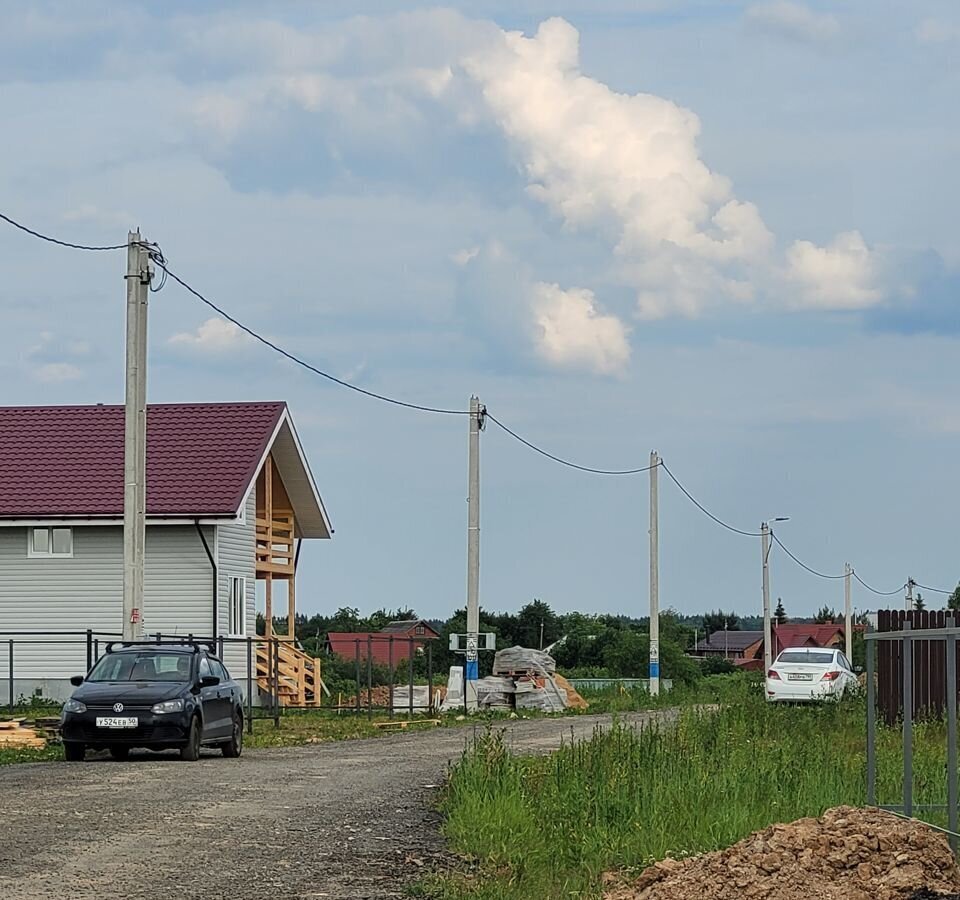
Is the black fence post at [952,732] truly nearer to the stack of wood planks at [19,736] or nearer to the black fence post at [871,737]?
the black fence post at [871,737]

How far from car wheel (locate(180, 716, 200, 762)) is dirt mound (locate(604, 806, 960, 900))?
→ 1167 centimetres

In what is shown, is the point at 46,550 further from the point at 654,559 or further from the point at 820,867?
the point at 820,867

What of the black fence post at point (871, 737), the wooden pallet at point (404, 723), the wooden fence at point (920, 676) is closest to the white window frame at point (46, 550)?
the wooden pallet at point (404, 723)

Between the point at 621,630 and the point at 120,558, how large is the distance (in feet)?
187

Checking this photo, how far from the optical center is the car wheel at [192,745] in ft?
69.3

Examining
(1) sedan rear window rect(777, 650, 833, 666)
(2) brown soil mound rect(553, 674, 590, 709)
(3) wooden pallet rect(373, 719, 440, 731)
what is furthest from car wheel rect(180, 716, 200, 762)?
(2) brown soil mound rect(553, 674, 590, 709)

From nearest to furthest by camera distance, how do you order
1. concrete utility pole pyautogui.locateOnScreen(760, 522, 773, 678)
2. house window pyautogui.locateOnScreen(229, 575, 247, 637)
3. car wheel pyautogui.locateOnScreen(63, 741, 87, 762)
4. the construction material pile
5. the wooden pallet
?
car wheel pyautogui.locateOnScreen(63, 741, 87, 762)
the wooden pallet
house window pyautogui.locateOnScreen(229, 575, 247, 637)
the construction material pile
concrete utility pole pyautogui.locateOnScreen(760, 522, 773, 678)

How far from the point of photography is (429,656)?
37.9 meters

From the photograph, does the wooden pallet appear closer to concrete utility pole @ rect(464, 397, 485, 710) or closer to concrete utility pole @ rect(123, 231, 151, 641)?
concrete utility pole @ rect(464, 397, 485, 710)

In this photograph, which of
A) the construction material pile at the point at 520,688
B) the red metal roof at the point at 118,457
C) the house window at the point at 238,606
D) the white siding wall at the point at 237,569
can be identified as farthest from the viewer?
the construction material pile at the point at 520,688

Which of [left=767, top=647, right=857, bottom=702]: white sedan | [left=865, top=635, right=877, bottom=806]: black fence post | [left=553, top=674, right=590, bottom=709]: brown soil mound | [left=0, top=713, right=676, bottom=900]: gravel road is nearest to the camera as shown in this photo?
[left=0, top=713, right=676, bottom=900]: gravel road

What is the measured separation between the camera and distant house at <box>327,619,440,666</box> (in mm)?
36969

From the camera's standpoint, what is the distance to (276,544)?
148 ft

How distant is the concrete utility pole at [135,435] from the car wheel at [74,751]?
10.3 ft
